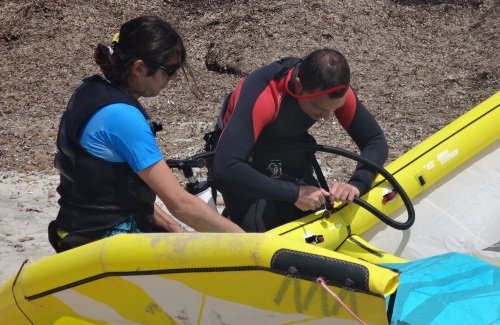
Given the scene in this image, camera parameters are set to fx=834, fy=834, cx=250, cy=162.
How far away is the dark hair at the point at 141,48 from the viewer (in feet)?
8.97

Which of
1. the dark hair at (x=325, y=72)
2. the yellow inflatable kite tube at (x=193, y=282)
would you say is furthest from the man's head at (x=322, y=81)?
the yellow inflatable kite tube at (x=193, y=282)

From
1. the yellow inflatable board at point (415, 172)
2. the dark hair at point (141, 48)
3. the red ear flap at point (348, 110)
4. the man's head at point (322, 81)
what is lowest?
the yellow inflatable board at point (415, 172)

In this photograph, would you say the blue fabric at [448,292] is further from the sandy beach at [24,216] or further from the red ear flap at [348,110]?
the sandy beach at [24,216]

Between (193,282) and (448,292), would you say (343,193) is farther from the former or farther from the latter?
(193,282)

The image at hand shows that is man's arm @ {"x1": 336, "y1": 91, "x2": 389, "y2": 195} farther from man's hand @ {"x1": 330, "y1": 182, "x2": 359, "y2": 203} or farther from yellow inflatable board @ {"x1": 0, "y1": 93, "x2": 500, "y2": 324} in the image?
yellow inflatable board @ {"x1": 0, "y1": 93, "x2": 500, "y2": 324}

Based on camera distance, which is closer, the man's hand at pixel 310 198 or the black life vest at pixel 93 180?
the black life vest at pixel 93 180

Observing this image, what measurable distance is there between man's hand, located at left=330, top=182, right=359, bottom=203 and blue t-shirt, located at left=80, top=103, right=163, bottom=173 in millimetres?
790

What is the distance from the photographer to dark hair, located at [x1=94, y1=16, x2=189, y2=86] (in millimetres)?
2734

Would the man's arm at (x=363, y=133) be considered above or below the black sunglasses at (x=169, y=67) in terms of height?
below

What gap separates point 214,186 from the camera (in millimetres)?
3338

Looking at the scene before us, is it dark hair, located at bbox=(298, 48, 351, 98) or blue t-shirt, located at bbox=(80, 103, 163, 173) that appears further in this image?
dark hair, located at bbox=(298, 48, 351, 98)

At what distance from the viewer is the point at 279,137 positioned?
3.33 metres

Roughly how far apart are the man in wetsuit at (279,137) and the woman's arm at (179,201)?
0.31 metres

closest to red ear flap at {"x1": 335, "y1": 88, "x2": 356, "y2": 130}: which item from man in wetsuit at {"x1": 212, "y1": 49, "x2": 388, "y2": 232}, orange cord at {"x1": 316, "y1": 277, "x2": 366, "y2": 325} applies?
man in wetsuit at {"x1": 212, "y1": 49, "x2": 388, "y2": 232}
